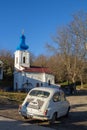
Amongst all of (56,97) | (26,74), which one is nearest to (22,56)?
(26,74)

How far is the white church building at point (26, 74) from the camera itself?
217ft

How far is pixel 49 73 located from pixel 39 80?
324cm

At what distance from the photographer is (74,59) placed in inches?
2458

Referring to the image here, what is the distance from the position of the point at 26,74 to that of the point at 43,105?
50739 mm

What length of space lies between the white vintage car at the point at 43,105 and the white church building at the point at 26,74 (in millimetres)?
47138

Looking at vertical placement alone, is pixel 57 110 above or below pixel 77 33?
below

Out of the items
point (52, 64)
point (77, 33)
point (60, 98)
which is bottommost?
point (60, 98)

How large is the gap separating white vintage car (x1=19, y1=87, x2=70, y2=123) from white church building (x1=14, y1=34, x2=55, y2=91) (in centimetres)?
4714

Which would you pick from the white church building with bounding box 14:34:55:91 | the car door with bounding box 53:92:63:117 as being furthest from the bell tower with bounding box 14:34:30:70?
the car door with bounding box 53:92:63:117

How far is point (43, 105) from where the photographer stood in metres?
16.1

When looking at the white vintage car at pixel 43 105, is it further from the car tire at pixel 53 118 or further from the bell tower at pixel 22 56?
the bell tower at pixel 22 56

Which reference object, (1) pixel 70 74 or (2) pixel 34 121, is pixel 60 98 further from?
(1) pixel 70 74

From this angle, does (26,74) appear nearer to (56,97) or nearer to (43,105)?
(56,97)

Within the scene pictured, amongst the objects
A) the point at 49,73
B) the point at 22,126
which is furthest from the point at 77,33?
the point at 22,126
